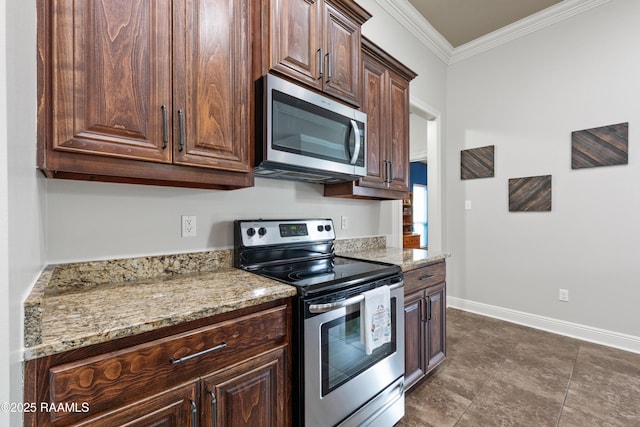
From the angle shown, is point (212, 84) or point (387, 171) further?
point (387, 171)

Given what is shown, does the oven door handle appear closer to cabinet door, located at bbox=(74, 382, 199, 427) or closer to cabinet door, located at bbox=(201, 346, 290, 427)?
cabinet door, located at bbox=(201, 346, 290, 427)

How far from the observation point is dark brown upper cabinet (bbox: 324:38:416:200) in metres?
2.08

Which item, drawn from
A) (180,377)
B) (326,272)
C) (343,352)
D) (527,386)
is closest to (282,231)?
(326,272)

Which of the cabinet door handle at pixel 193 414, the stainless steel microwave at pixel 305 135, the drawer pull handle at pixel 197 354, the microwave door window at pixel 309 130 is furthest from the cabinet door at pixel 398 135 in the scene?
the cabinet door handle at pixel 193 414

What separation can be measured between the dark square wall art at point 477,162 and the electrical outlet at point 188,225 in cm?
322

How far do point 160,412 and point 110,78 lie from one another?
114 centimetres

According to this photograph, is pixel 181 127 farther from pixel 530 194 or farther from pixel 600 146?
pixel 600 146

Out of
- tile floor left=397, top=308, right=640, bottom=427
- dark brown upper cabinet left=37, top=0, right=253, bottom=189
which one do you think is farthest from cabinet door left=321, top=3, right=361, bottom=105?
tile floor left=397, top=308, right=640, bottom=427

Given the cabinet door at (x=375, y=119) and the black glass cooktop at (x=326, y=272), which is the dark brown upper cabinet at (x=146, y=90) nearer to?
the black glass cooktop at (x=326, y=272)

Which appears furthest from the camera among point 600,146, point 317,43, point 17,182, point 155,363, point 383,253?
point 600,146

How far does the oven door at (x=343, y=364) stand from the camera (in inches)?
48.4

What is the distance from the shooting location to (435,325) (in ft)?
7.00

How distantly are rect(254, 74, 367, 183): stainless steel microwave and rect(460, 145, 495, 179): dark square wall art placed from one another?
2186 mm

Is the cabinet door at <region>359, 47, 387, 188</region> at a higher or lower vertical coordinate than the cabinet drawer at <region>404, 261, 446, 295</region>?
higher
